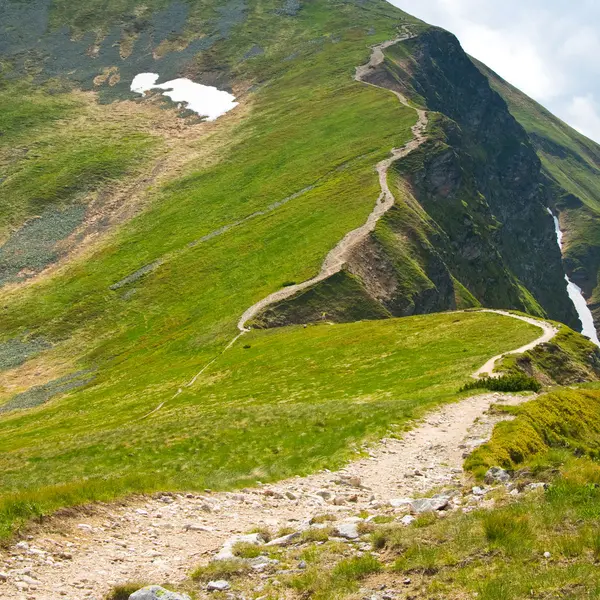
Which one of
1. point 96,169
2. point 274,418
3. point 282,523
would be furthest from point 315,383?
point 96,169

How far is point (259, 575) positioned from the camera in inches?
595

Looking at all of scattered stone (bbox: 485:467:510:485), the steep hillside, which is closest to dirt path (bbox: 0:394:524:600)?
the steep hillside

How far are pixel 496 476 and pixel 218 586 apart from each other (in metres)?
11.2

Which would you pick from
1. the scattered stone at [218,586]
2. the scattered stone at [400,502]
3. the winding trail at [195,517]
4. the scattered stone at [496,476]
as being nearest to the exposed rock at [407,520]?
the scattered stone at [400,502]

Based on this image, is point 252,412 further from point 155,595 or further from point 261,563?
point 155,595

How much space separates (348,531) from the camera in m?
17.0

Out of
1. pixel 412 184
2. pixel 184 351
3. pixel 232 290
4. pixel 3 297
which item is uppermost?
pixel 412 184

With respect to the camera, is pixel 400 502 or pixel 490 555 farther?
pixel 400 502

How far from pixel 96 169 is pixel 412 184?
82.7 meters

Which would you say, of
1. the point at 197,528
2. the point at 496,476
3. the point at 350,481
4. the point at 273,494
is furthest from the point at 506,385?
the point at 197,528

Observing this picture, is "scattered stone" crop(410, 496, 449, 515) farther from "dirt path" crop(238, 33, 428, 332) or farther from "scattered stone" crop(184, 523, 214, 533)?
"dirt path" crop(238, 33, 428, 332)

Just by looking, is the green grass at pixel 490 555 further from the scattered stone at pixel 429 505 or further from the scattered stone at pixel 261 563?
the scattered stone at pixel 429 505

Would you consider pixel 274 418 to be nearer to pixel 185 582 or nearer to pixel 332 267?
pixel 185 582

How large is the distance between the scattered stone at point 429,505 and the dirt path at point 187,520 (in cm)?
235
